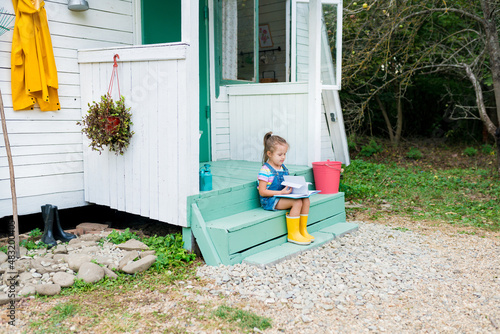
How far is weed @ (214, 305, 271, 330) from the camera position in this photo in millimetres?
2559

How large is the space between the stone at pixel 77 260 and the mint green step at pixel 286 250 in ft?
3.72

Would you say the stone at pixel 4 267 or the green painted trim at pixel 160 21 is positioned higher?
the green painted trim at pixel 160 21

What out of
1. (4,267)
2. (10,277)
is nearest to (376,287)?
(10,277)

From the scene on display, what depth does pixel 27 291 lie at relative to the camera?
293cm

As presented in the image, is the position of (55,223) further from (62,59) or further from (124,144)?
(62,59)

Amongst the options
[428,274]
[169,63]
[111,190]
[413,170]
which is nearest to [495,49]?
[413,170]

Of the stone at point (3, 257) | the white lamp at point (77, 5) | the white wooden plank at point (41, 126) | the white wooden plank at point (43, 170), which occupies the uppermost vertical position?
the white lamp at point (77, 5)

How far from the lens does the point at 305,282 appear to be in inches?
125

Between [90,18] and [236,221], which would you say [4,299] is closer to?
[236,221]

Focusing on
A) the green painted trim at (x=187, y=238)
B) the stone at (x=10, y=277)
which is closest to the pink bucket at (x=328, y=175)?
the green painted trim at (x=187, y=238)

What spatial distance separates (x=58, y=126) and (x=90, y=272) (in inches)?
68.0

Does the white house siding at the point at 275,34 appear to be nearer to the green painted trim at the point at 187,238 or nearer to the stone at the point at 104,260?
the green painted trim at the point at 187,238

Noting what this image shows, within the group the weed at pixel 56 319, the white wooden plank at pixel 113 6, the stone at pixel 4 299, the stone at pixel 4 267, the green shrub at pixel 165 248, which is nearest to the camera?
the weed at pixel 56 319

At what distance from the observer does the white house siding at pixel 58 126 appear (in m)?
4.04
